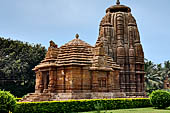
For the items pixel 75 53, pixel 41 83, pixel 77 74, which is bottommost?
pixel 41 83

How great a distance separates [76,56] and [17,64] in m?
20.8

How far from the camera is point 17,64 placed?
39188mm

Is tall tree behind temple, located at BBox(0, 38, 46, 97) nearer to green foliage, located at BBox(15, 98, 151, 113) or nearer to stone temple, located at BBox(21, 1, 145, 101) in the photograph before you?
stone temple, located at BBox(21, 1, 145, 101)

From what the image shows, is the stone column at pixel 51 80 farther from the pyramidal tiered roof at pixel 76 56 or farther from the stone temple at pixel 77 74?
the pyramidal tiered roof at pixel 76 56

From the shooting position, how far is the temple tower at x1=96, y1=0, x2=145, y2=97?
2850cm

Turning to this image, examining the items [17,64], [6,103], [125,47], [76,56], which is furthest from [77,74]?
[17,64]

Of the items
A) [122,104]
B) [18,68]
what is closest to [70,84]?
[122,104]

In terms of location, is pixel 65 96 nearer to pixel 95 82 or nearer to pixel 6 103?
pixel 95 82

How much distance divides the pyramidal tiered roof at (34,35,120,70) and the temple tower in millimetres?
5565

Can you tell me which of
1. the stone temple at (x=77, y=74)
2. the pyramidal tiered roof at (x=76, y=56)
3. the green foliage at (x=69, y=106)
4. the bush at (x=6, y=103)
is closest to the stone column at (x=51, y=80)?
the stone temple at (x=77, y=74)

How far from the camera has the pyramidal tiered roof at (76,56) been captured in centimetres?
2120

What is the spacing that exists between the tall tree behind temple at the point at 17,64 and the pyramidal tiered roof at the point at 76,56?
18062 mm

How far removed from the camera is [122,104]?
19781mm

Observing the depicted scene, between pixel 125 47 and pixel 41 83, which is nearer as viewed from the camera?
pixel 41 83
